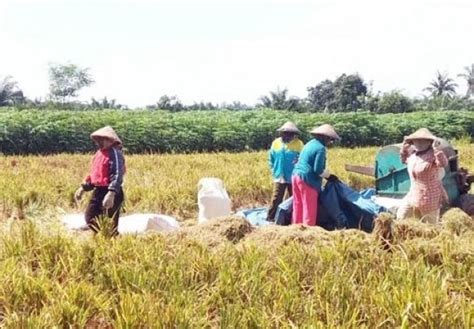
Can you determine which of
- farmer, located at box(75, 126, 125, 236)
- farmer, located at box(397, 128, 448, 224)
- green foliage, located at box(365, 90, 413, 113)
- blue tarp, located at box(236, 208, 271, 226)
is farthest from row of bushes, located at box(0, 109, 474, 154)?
farmer, located at box(397, 128, 448, 224)

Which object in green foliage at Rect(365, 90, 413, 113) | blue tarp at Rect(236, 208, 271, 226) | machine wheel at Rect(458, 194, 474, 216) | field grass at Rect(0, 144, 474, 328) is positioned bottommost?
blue tarp at Rect(236, 208, 271, 226)

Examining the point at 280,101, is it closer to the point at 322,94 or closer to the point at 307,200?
the point at 322,94

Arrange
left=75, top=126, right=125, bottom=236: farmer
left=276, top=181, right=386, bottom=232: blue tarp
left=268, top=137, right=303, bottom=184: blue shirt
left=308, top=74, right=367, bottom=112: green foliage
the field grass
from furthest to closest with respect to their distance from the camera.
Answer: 1. left=308, top=74, right=367, bottom=112: green foliage
2. left=268, top=137, right=303, bottom=184: blue shirt
3. left=276, top=181, right=386, bottom=232: blue tarp
4. left=75, top=126, right=125, bottom=236: farmer
5. the field grass

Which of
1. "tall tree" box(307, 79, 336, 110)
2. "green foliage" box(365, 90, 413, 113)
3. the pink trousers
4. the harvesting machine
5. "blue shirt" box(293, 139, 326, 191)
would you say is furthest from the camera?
"tall tree" box(307, 79, 336, 110)

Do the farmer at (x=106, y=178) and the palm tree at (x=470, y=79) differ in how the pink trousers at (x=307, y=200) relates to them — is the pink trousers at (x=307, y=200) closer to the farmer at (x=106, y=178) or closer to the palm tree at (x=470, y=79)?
the farmer at (x=106, y=178)

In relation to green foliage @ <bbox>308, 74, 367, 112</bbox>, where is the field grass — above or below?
below

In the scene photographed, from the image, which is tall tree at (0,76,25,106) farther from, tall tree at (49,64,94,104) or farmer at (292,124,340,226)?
farmer at (292,124,340,226)

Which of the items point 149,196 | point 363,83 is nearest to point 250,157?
point 149,196

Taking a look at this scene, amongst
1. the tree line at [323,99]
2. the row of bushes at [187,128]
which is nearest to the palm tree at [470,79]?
the tree line at [323,99]

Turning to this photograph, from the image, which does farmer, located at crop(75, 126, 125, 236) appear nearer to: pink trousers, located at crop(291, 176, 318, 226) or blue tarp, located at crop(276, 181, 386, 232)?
pink trousers, located at crop(291, 176, 318, 226)

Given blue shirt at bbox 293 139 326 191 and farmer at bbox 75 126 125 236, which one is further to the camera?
blue shirt at bbox 293 139 326 191

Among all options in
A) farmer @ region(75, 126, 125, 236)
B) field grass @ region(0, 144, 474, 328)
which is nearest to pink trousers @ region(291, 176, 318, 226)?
field grass @ region(0, 144, 474, 328)

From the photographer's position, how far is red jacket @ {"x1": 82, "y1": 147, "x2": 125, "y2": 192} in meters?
5.44

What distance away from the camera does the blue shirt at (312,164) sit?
237 inches
